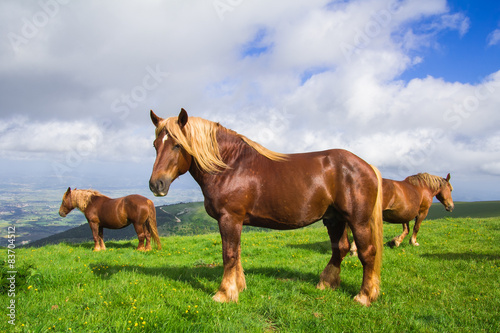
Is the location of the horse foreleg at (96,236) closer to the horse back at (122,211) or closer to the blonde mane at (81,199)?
the horse back at (122,211)

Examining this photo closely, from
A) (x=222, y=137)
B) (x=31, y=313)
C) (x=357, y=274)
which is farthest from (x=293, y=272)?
(x=31, y=313)

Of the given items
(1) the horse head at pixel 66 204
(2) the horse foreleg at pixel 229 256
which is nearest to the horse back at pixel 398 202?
(2) the horse foreleg at pixel 229 256

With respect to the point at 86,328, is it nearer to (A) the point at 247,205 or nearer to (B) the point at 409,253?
(A) the point at 247,205

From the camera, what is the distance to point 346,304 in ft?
15.6

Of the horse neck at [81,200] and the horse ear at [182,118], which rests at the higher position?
the horse ear at [182,118]

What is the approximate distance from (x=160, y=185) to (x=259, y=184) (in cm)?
165

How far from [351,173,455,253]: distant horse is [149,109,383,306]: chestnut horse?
467 cm

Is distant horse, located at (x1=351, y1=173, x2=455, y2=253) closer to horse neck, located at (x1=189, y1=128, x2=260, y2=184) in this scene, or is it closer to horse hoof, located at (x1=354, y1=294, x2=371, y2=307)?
horse hoof, located at (x1=354, y1=294, x2=371, y2=307)

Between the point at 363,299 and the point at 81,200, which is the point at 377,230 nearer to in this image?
the point at 363,299

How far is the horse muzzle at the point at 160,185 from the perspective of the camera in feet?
14.4

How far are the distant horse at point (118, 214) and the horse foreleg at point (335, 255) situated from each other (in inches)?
318

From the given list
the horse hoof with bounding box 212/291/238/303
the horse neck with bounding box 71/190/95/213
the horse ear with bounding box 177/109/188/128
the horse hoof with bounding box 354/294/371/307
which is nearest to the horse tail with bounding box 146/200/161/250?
the horse neck with bounding box 71/190/95/213

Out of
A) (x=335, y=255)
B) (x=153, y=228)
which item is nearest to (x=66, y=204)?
(x=153, y=228)

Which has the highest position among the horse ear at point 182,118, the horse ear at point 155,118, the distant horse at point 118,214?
the horse ear at point 155,118
